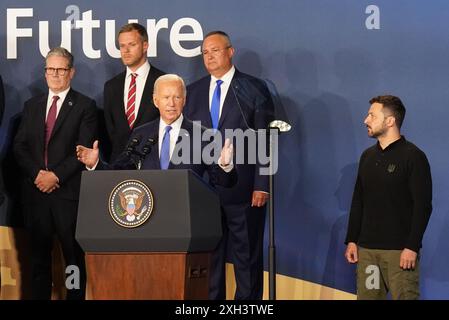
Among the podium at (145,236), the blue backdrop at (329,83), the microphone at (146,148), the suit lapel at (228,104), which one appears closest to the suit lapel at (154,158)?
the microphone at (146,148)

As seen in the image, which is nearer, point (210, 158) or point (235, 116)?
point (210, 158)

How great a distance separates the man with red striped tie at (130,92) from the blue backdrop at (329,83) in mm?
289

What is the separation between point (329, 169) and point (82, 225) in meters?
2.92

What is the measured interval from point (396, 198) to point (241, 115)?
134 cm

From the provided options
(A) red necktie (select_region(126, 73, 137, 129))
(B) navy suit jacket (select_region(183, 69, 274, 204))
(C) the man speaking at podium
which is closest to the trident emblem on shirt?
(B) navy suit jacket (select_region(183, 69, 274, 204))

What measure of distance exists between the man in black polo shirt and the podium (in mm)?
1687

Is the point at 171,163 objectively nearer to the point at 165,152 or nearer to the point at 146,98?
the point at 165,152

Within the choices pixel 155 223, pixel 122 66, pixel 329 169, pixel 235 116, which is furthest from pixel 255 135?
pixel 155 223

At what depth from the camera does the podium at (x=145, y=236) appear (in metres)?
4.44

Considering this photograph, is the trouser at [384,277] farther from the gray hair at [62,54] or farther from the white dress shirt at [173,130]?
the gray hair at [62,54]

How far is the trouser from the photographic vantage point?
5844mm

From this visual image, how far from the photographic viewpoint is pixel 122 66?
7.28 metres

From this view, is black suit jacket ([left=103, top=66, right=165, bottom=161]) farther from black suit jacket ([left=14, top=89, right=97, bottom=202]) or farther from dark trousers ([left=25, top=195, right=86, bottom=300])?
dark trousers ([left=25, top=195, right=86, bottom=300])
